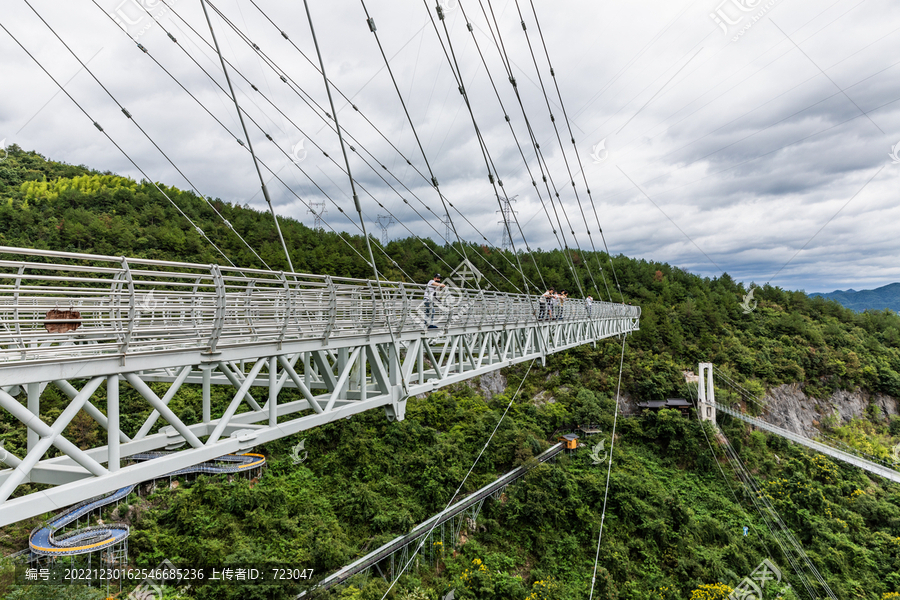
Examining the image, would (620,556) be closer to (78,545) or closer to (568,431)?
(568,431)

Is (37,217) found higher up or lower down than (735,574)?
higher up

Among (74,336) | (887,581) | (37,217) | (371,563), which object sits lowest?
(887,581)

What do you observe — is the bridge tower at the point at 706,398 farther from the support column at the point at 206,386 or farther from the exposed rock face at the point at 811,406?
the support column at the point at 206,386

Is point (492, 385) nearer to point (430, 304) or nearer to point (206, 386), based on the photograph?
point (430, 304)

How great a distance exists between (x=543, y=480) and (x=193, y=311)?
2203 cm

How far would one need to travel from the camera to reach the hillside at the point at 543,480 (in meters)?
18.9

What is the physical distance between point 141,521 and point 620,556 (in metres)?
20.9

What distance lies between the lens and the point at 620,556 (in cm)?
2167

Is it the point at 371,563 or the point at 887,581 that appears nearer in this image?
the point at 371,563

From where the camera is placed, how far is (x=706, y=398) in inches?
1357

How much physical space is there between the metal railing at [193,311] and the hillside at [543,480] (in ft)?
29.0

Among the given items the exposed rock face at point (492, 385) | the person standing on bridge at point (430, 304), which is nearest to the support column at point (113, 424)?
the person standing on bridge at point (430, 304)

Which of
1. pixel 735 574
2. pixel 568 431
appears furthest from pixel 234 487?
pixel 735 574

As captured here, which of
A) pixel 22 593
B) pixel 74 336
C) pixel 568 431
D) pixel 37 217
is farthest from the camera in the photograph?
pixel 37 217
